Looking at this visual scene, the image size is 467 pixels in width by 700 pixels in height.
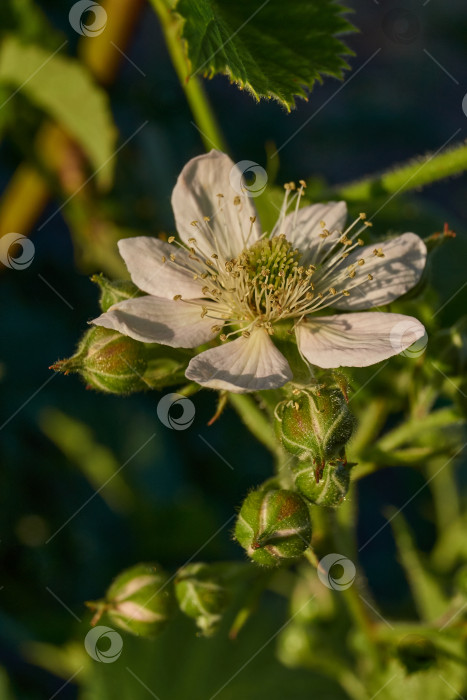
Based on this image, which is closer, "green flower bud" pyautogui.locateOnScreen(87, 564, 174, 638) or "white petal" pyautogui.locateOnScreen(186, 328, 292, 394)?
"white petal" pyautogui.locateOnScreen(186, 328, 292, 394)

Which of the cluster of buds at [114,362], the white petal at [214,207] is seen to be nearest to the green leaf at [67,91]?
the white petal at [214,207]

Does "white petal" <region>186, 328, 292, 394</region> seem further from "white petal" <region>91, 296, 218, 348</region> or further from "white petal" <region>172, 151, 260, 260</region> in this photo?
"white petal" <region>172, 151, 260, 260</region>

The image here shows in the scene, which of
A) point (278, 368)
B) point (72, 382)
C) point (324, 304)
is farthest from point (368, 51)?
point (278, 368)

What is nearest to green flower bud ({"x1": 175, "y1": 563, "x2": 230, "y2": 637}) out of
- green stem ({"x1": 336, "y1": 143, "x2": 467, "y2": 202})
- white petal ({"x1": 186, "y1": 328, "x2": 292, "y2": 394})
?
white petal ({"x1": 186, "y1": 328, "x2": 292, "y2": 394})

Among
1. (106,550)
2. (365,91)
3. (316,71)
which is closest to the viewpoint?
(316,71)

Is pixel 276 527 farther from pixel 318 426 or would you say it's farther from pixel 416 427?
pixel 416 427

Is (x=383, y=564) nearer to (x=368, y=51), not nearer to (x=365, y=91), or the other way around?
(x=365, y=91)
